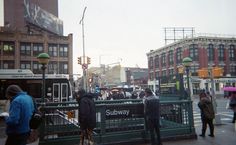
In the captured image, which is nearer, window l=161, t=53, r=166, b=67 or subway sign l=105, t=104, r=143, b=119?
subway sign l=105, t=104, r=143, b=119

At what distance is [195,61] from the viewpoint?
192ft

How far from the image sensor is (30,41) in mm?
52469

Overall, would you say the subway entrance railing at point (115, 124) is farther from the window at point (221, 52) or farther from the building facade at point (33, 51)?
the window at point (221, 52)

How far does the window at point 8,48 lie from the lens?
50.4m

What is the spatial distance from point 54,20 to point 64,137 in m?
59.7

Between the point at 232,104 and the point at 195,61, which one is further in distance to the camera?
the point at 195,61

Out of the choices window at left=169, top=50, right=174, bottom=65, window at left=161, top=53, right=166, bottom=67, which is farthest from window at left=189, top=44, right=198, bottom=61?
window at left=161, top=53, right=166, bottom=67

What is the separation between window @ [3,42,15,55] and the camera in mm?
50375

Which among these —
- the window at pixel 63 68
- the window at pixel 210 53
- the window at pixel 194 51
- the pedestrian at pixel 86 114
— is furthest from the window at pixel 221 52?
the pedestrian at pixel 86 114

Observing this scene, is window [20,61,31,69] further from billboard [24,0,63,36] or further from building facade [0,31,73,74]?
billboard [24,0,63,36]

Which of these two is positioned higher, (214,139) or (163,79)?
(163,79)

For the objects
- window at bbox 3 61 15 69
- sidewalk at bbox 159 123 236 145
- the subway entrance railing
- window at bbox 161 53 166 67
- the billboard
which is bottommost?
sidewalk at bbox 159 123 236 145

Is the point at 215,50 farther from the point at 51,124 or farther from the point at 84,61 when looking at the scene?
the point at 51,124

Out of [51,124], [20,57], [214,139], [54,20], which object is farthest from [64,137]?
[54,20]
